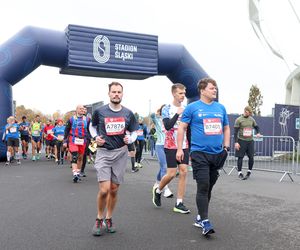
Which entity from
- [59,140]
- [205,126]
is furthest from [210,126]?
[59,140]

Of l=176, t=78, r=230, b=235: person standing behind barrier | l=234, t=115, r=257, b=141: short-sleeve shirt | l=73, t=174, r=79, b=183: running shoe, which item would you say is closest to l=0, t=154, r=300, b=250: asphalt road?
l=73, t=174, r=79, b=183: running shoe

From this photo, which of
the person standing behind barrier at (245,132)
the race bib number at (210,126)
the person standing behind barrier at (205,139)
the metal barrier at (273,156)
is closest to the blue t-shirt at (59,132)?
the metal barrier at (273,156)

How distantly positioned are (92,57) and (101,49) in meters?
0.52

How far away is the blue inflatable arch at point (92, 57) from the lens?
1354 cm

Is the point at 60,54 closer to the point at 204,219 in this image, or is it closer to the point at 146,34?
the point at 146,34

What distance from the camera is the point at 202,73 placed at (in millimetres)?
16672

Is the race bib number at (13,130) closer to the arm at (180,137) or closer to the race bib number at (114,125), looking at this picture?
the race bib number at (114,125)

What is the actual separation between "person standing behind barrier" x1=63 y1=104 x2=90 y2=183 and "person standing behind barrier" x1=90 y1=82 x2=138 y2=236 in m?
4.37

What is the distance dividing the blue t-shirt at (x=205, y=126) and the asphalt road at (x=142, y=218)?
1027 mm

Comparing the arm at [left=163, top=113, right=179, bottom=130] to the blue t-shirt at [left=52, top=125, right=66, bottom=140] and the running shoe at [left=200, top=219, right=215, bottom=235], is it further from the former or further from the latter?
the blue t-shirt at [left=52, top=125, right=66, bottom=140]

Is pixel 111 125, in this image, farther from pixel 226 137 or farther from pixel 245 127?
pixel 245 127

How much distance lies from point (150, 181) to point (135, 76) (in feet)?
26.5

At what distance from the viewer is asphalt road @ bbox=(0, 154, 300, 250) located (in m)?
4.04

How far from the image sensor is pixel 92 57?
601 inches
